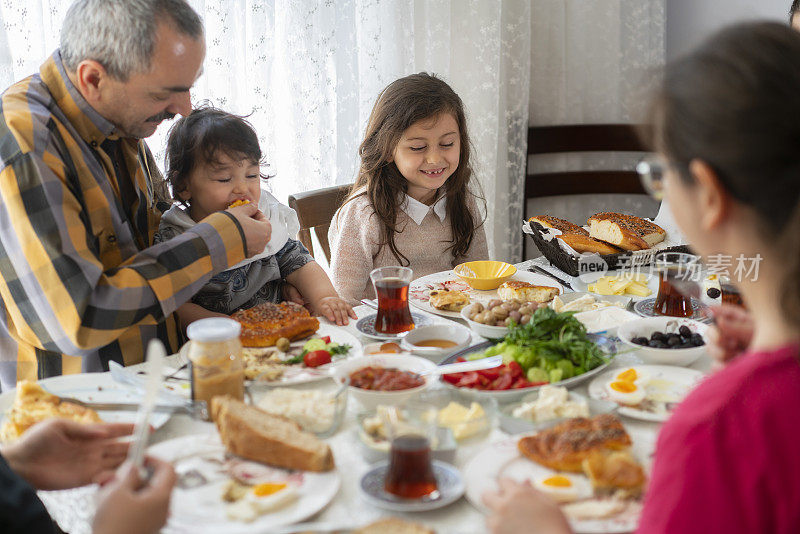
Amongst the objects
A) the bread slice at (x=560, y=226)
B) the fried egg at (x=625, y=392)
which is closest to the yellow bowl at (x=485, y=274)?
the bread slice at (x=560, y=226)

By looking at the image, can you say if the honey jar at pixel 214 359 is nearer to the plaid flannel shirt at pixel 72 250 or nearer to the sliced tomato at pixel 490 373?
the plaid flannel shirt at pixel 72 250

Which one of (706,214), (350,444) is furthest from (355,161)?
(706,214)

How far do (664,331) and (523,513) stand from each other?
2.94ft

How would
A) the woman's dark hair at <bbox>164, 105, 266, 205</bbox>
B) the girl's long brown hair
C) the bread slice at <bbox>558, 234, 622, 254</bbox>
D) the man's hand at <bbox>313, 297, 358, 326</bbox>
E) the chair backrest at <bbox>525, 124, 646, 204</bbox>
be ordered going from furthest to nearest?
the chair backrest at <bbox>525, 124, 646, 204</bbox> < the girl's long brown hair < the bread slice at <bbox>558, 234, 622, 254</bbox> < the woman's dark hair at <bbox>164, 105, 266, 205</bbox> < the man's hand at <bbox>313, 297, 358, 326</bbox>

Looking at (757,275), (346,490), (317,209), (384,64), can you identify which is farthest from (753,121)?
(384,64)

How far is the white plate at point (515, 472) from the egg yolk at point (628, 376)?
197 millimetres

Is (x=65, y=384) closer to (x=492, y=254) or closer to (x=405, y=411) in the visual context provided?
(x=405, y=411)

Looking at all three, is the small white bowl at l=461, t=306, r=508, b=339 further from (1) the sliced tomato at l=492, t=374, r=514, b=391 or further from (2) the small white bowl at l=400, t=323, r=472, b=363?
(1) the sliced tomato at l=492, t=374, r=514, b=391

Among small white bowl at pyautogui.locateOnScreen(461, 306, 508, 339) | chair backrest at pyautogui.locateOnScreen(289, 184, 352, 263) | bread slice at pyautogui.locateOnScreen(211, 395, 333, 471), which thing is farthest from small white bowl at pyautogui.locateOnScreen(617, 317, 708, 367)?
chair backrest at pyautogui.locateOnScreen(289, 184, 352, 263)

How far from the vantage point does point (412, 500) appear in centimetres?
122

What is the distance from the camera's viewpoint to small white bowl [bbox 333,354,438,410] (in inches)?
59.9

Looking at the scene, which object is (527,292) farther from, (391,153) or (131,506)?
(131,506)

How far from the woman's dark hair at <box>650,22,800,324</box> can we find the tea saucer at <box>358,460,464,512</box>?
22.8 inches

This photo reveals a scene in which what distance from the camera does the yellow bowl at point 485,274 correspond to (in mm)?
2410
